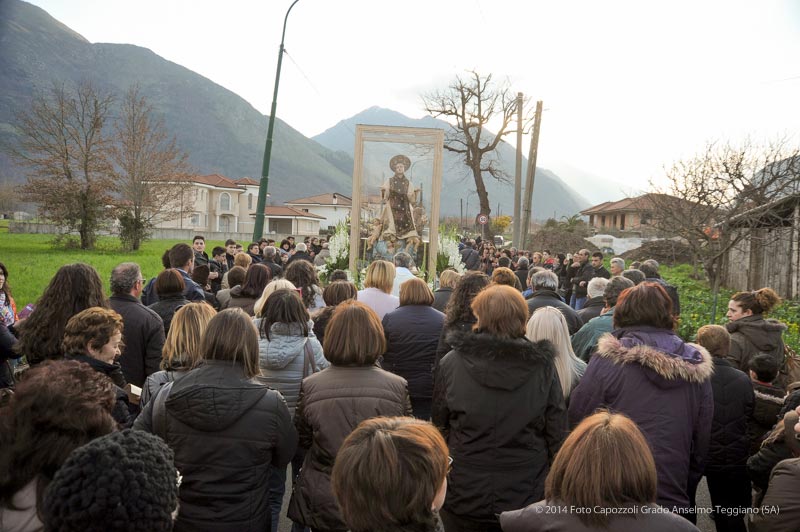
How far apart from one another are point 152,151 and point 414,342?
38.8 meters

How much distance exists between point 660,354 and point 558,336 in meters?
0.91

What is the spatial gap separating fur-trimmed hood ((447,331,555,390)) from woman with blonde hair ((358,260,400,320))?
10.9 feet

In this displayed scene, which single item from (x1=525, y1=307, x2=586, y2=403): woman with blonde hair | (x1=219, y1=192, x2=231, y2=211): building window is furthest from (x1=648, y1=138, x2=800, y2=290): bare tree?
(x1=219, y1=192, x2=231, y2=211): building window

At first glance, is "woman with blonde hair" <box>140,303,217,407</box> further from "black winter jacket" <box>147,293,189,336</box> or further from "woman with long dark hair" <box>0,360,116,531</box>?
"black winter jacket" <box>147,293,189,336</box>

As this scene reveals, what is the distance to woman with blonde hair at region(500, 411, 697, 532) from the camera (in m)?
2.06

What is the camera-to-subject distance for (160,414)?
3.04 m

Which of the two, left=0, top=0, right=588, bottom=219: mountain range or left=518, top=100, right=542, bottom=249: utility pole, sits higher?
left=0, top=0, right=588, bottom=219: mountain range

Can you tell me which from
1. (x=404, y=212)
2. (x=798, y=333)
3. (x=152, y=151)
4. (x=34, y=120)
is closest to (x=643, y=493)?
(x=798, y=333)

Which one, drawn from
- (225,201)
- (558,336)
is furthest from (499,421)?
(225,201)

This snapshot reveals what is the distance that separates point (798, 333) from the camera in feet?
34.0

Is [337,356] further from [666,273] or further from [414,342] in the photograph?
[666,273]

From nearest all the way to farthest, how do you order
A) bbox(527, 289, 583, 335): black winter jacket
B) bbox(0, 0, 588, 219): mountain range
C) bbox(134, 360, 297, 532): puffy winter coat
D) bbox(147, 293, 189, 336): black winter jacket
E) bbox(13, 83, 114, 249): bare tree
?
bbox(134, 360, 297, 532): puffy winter coat < bbox(147, 293, 189, 336): black winter jacket < bbox(527, 289, 583, 335): black winter jacket < bbox(13, 83, 114, 249): bare tree < bbox(0, 0, 588, 219): mountain range

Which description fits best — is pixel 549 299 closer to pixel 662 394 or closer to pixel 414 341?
pixel 414 341

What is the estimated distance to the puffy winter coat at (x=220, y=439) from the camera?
9.48 feet
